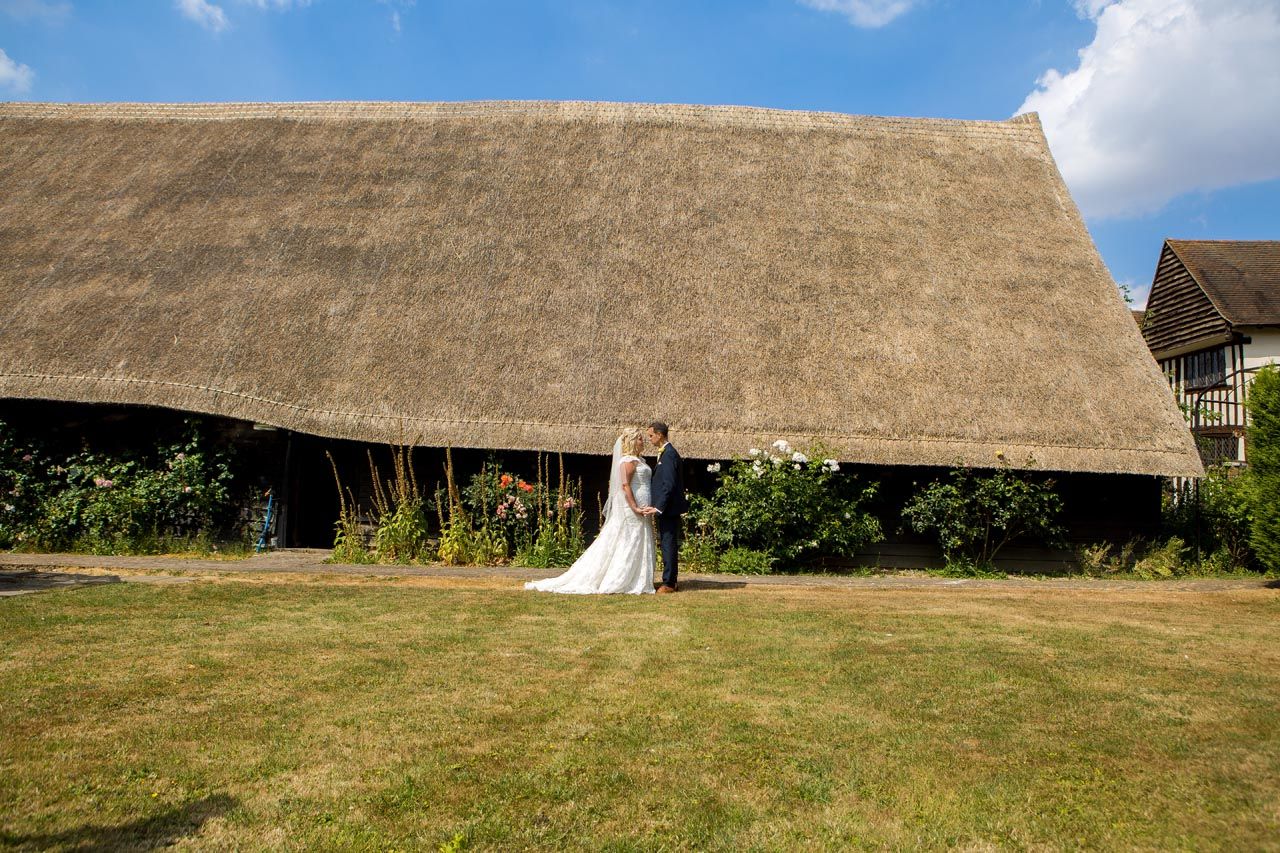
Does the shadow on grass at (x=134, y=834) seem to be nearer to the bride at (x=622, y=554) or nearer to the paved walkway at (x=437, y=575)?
the bride at (x=622, y=554)

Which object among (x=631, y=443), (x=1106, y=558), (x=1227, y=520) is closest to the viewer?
(x=631, y=443)

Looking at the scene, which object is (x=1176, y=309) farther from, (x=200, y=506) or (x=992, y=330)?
(x=200, y=506)

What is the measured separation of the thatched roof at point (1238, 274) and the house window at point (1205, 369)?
164cm

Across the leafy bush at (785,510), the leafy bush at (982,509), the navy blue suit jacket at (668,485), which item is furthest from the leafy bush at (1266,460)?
the navy blue suit jacket at (668,485)

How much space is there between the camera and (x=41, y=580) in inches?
Result: 365

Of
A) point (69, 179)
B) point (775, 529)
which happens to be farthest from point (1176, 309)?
point (69, 179)

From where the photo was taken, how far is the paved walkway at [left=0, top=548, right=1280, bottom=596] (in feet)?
32.6

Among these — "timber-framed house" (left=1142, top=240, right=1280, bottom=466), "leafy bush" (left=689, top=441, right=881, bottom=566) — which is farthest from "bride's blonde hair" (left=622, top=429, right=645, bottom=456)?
"timber-framed house" (left=1142, top=240, right=1280, bottom=466)

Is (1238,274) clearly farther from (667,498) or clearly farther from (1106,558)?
(667,498)

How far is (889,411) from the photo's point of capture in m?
12.1

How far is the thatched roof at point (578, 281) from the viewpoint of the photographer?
12.1 m

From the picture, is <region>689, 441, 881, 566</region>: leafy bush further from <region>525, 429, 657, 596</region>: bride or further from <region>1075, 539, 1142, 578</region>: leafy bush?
<region>1075, 539, 1142, 578</region>: leafy bush

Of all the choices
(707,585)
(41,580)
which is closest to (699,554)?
(707,585)

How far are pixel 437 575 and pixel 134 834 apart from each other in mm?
6820
